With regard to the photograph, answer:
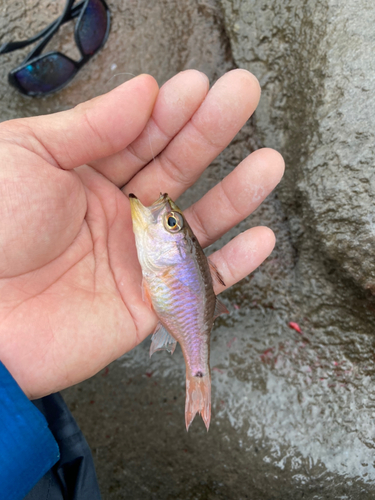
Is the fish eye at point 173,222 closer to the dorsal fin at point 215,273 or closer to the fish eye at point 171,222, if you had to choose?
the fish eye at point 171,222

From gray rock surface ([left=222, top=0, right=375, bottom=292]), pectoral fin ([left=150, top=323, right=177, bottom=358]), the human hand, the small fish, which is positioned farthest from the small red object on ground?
pectoral fin ([left=150, top=323, right=177, bottom=358])

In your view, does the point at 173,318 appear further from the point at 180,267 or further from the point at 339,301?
the point at 339,301

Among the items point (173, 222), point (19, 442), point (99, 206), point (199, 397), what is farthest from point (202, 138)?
point (19, 442)

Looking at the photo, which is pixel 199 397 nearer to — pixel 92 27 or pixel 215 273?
pixel 215 273

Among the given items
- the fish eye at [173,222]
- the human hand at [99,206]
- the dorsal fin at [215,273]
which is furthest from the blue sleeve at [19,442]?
the dorsal fin at [215,273]

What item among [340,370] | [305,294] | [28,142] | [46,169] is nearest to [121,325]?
[46,169]
